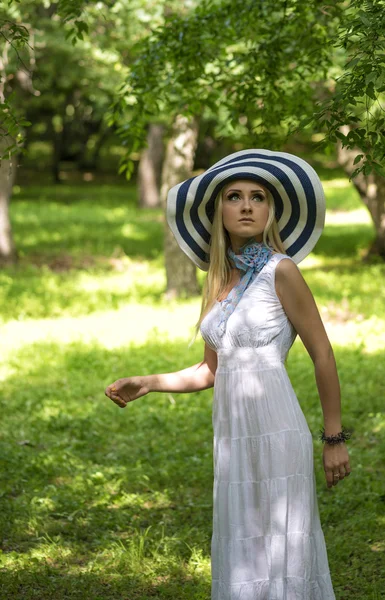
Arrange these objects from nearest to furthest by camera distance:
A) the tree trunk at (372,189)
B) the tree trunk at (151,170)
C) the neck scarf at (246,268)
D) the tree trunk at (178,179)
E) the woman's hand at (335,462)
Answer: the woman's hand at (335,462) < the neck scarf at (246,268) < the tree trunk at (178,179) < the tree trunk at (372,189) < the tree trunk at (151,170)

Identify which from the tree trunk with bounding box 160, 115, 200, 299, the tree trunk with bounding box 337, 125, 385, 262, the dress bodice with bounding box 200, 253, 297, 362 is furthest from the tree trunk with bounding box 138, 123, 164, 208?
the dress bodice with bounding box 200, 253, 297, 362

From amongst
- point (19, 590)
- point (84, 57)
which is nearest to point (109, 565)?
point (19, 590)

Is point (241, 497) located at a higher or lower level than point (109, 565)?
higher

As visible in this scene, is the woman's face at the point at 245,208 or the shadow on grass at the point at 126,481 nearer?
the woman's face at the point at 245,208

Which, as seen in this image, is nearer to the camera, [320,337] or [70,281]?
[320,337]

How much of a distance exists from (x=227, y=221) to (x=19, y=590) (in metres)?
2.46

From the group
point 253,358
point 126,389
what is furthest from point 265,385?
point 126,389

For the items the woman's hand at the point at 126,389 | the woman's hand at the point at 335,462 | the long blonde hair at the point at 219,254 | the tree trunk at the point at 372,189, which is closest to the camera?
the woman's hand at the point at 335,462

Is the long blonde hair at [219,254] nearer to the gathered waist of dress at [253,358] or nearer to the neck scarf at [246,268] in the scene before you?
the neck scarf at [246,268]

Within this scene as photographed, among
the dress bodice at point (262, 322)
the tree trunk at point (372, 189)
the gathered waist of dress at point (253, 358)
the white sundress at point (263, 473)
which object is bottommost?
the white sundress at point (263, 473)

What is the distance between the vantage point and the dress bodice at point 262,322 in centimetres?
334

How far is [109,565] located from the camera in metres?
5.05

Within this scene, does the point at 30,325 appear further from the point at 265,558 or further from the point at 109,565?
the point at 265,558

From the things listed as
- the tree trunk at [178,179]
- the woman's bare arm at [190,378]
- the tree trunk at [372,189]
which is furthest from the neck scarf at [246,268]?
the tree trunk at [372,189]
